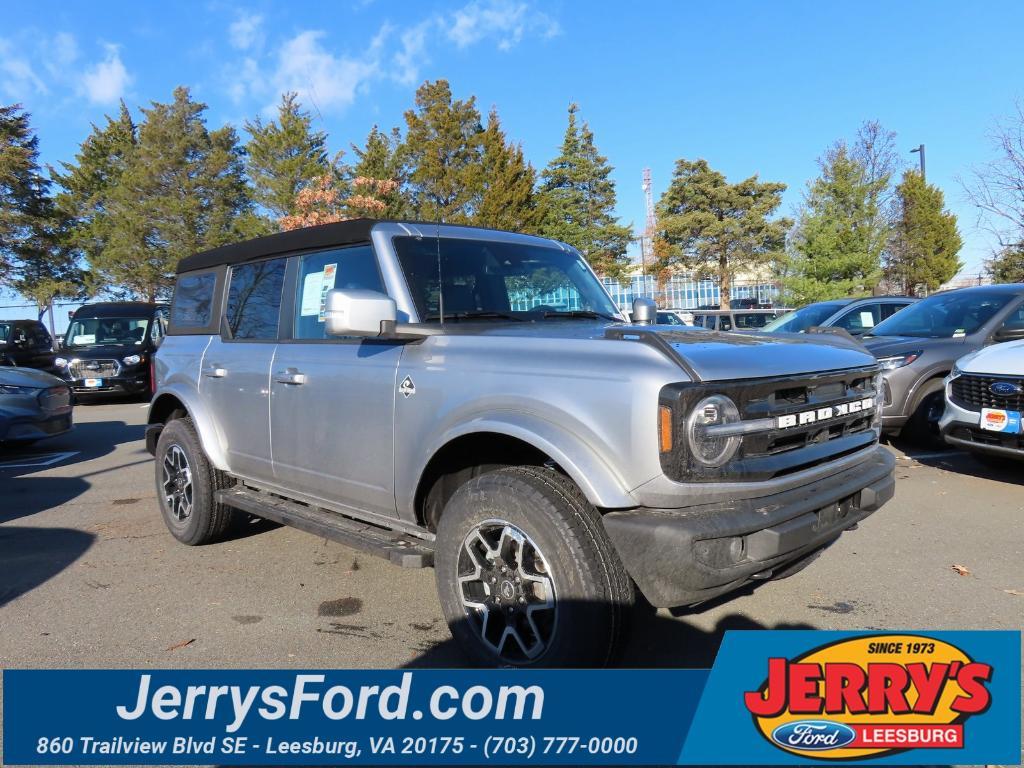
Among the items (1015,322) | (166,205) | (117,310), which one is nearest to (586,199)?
(166,205)

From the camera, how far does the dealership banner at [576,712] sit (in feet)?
7.09

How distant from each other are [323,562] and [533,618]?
2224 millimetres

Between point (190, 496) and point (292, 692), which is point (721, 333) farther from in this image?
point (190, 496)

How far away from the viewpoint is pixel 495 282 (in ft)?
12.5

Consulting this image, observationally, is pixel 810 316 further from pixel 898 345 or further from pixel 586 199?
pixel 586 199

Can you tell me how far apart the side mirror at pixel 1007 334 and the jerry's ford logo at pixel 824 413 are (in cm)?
535

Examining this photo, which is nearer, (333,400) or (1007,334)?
(333,400)

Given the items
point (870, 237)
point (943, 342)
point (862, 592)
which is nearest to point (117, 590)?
point (862, 592)

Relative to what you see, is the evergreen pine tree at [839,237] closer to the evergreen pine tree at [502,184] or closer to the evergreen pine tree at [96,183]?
the evergreen pine tree at [502,184]

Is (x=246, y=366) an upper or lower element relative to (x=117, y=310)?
lower

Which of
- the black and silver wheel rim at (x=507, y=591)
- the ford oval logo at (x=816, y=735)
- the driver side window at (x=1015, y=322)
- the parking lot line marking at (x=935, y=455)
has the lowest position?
the parking lot line marking at (x=935, y=455)

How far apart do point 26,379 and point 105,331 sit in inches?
311

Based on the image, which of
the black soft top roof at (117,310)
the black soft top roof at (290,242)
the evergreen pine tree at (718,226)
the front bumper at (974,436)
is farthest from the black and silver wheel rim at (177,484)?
the evergreen pine tree at (718,226)

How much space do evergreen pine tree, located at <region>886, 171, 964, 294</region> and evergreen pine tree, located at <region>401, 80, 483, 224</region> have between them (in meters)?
21.3
